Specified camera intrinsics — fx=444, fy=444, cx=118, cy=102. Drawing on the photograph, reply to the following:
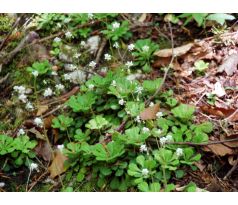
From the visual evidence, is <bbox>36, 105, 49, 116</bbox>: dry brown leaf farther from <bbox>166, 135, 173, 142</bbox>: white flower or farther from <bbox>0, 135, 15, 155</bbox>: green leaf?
<bbox>166, 135, 173, 142</bbox>: white flower

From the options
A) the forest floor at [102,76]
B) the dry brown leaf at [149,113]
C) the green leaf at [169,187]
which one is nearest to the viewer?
the green leaf at [169,187]

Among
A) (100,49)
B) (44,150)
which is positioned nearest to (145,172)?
(44,150)

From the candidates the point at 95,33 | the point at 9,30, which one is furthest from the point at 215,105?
the point at 9,30

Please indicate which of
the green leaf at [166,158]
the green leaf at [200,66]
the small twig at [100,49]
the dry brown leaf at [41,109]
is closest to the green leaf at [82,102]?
the dry brown leaf at [41,109]

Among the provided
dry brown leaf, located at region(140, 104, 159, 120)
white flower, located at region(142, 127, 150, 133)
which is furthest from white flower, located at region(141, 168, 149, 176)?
dry brown leaf, located at region(140, 104, 159, 120)

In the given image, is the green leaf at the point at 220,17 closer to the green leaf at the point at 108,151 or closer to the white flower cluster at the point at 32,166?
the green leaf at the point at 108,151
